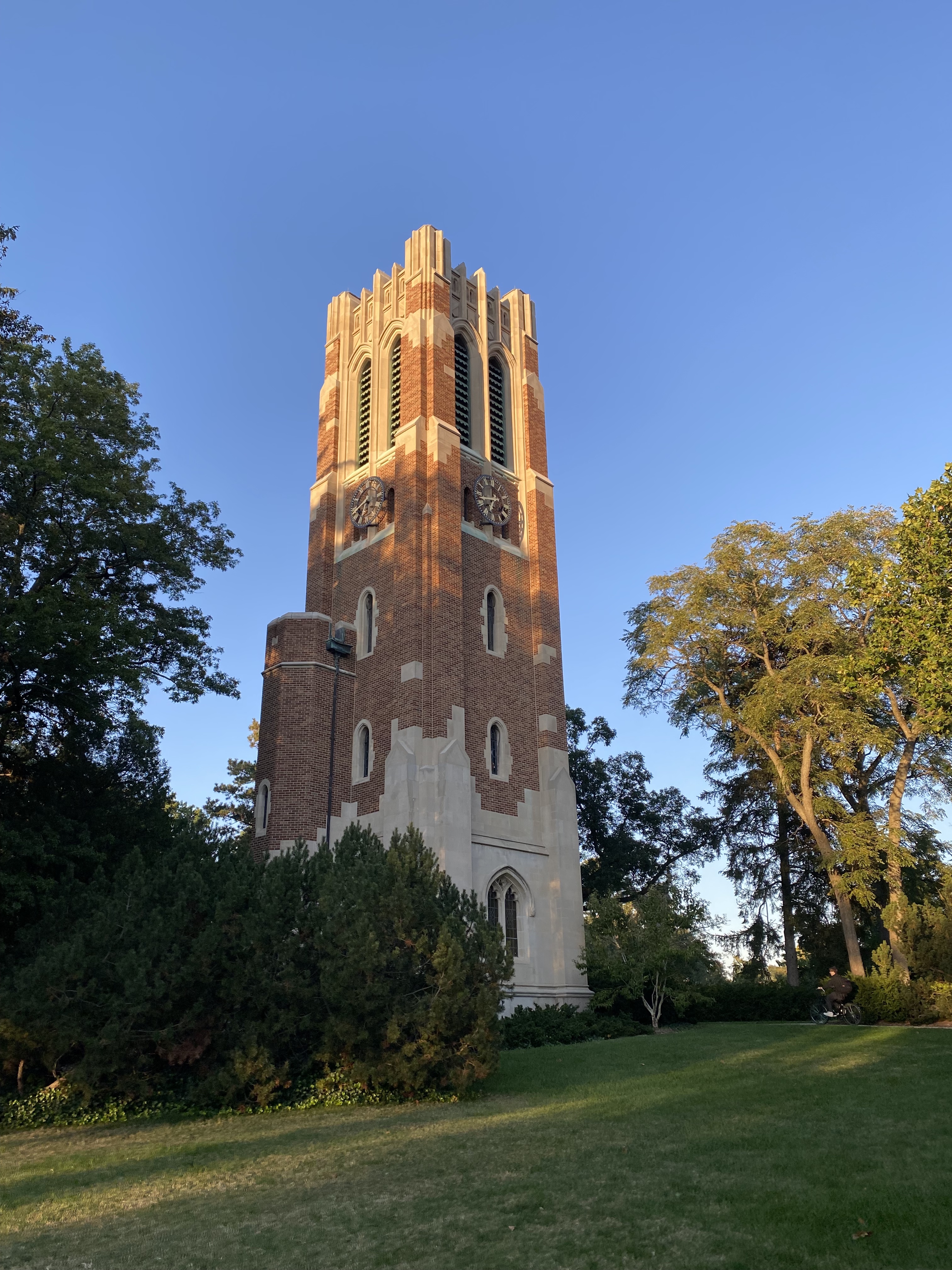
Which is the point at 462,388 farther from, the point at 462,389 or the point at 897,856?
the point at 897,856

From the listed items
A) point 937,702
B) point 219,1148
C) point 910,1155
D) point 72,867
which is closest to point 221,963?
point 219,1148

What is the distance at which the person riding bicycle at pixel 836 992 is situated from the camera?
2298cm

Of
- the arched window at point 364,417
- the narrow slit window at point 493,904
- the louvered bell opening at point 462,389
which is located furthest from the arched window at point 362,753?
the louvered bell opening at point 462,389

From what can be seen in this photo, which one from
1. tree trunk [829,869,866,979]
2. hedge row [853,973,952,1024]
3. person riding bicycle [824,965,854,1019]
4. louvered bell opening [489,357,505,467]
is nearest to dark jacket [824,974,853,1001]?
person riding bicycle [824,965,854,1019]

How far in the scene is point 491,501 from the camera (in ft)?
101

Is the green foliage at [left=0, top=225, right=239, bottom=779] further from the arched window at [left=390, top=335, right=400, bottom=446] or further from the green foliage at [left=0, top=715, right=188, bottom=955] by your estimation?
the arched window at [left=390, top=335, right=400, bottom=446]

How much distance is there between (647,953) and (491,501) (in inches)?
592

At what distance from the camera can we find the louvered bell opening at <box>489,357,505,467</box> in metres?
33.3

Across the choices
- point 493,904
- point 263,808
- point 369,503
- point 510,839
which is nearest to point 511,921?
point 493,904

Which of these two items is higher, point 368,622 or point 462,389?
point 462,389

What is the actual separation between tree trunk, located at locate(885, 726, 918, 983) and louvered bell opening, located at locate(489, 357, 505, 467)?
15.9 metres

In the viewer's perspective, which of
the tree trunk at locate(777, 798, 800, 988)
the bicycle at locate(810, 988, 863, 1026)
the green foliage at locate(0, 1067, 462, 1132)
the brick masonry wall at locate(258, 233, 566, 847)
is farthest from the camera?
the tree trunk at locate(777, 798, 800, 988)

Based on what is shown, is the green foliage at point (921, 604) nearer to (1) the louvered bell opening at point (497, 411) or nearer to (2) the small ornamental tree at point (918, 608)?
(2) the small ornamental tree at point (918, 608)

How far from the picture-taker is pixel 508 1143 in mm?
9086
